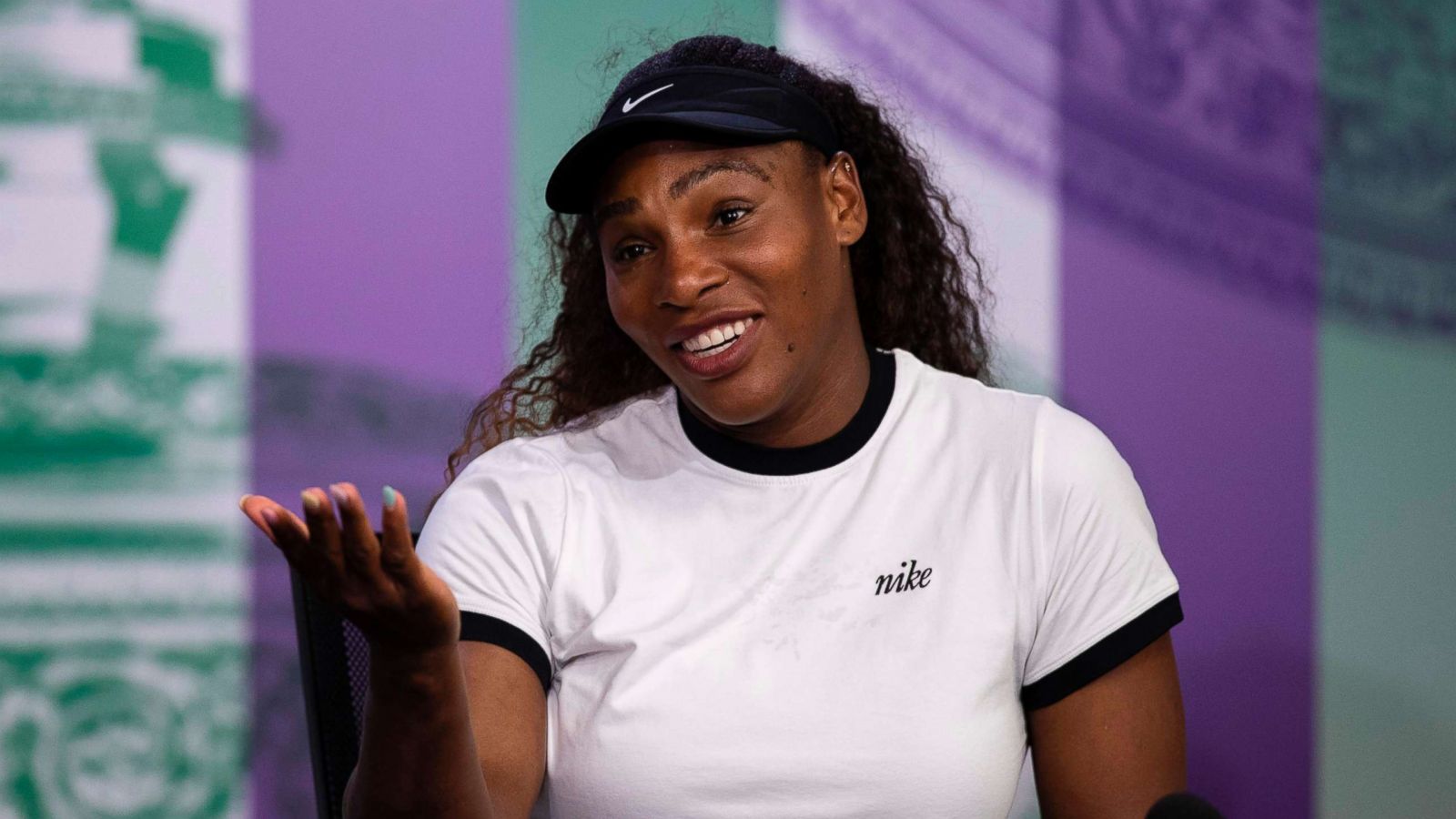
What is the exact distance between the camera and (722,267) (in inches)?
51.4

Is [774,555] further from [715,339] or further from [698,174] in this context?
[698,174]

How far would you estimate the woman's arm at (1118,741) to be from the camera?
127 cm

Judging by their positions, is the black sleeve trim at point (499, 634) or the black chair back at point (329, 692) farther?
the black chair back at point (329, 692)

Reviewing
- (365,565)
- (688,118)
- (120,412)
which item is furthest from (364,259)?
(365,565)

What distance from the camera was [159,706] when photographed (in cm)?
196

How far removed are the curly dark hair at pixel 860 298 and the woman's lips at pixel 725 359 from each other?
20 cm

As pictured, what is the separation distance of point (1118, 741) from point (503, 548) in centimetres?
57

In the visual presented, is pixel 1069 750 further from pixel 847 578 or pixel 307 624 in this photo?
pixel 307 624

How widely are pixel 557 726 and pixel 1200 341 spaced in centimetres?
141

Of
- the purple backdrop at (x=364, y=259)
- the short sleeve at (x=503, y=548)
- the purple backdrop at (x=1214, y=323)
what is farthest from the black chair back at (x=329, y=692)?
the purple backdrop at (x=1214, y=323)

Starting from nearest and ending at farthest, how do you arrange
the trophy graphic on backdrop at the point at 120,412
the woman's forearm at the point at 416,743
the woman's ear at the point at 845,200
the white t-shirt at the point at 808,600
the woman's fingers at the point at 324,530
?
the woman's fingers at the point at 324,530
the woman's forearm at the point at 416,743
the white t-shirt at the point at 808,600
the woman's ear at the point at 845,200
the trophy graphic on backdrop at the point at 120,412

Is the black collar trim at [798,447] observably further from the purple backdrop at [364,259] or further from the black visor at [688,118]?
the purple backdrop at [364,259]

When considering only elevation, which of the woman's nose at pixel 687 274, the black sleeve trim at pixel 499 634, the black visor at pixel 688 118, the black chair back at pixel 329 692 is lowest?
the black chair back at pixel 329 692

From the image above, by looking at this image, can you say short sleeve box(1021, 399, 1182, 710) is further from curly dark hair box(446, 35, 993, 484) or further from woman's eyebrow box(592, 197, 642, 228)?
woman's eyebrow box(592, 197, 642, 228)
